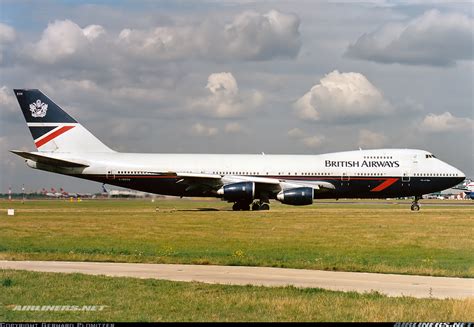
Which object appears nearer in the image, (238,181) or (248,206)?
(238,181)

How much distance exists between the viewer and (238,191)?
162 ft

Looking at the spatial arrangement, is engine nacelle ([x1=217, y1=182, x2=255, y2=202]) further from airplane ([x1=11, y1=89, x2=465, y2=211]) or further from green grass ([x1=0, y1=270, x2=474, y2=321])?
green grass ([x1=0, y1=270, x2=474, y2=321])

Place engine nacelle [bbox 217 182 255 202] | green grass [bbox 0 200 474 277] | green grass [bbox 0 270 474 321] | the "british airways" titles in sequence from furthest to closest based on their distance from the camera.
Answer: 1. the "british airways" titles
2. engine nacelle [bbox 217 182 255 202]
3. green grass [bbox 0 200 474 277]
4. green grass [bbox 0 270 474 321]

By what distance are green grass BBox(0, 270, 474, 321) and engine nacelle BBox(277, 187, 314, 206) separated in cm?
3335

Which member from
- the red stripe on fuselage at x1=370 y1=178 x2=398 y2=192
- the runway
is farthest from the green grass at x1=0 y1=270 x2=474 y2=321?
the red stripe on fuselage at x1=370 y1=178 x2=398 y2=192

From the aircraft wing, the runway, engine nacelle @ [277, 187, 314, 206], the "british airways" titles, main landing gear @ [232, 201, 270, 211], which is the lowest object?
the runway

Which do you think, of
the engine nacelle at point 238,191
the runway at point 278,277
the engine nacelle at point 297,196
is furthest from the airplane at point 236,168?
the runway at point 278,277

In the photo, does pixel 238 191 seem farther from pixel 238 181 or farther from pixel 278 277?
pixel 278 277

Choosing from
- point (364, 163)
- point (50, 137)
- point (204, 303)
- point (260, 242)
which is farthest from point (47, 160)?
point (204, 303)

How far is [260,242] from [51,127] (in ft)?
102

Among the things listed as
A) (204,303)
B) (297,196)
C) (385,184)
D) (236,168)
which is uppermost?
(236,168)

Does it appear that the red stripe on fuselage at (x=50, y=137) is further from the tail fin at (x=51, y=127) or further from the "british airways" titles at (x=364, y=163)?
the "british airways" titles at (x=364, y=163)

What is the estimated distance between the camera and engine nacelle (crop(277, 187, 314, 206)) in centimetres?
4931

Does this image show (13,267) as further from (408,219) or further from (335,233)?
(408,219)
